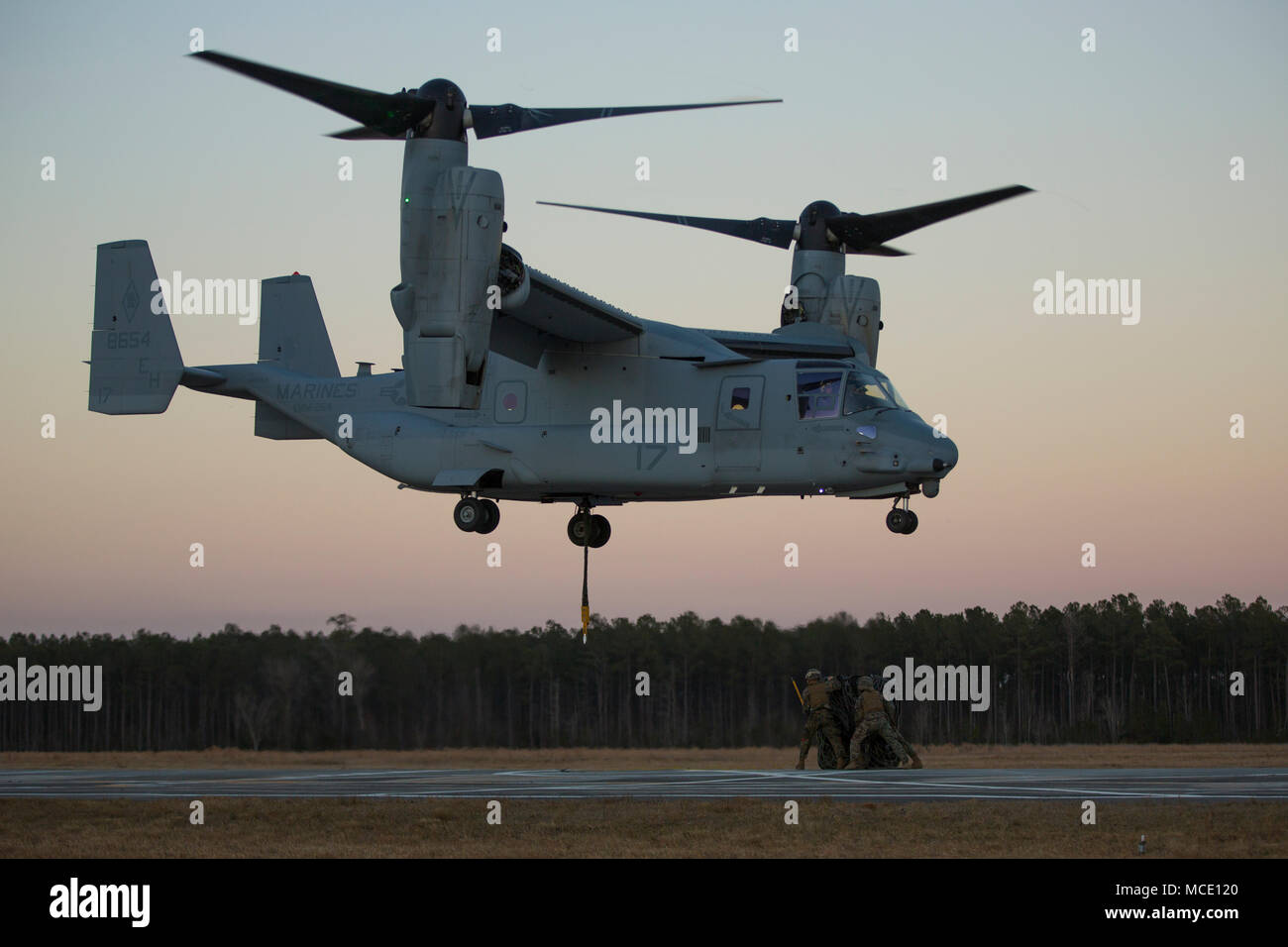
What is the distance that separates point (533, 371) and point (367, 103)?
22.8 feet

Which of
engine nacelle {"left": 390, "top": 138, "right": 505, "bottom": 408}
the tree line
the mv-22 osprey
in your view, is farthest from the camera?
the tree line

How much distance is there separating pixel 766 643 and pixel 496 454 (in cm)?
2974

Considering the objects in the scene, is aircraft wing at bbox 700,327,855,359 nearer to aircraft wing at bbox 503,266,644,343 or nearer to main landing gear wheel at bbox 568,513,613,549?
aircraft wing at bbox 503,266,644,343

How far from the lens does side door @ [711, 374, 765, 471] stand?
27516mm

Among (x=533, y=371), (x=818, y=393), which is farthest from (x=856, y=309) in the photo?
(x=533, y=371)

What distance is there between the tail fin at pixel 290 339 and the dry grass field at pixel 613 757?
38.3 ft

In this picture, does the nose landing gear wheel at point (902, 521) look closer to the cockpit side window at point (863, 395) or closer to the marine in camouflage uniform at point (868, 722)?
the cockpit side window at point (863, 395)

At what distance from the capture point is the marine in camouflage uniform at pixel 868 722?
84.7 ft

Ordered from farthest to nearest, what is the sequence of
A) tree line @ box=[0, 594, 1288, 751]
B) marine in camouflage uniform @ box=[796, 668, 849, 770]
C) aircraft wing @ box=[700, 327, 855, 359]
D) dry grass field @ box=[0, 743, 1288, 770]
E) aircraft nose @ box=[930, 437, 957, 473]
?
tree line @ box=[0, 594, 1288, 751] → dry grass field @ box=[0, 743, 1288, 770] → aircraft wing @ box=[700, 327, 855, 359] → marine in camouflage uniform @ box=[796, 668, 849, 770] → aircraft nose @ box=[930, 437, 957, 473]

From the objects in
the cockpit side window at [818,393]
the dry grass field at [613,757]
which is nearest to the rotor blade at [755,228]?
the cockpit side window at [818,393]

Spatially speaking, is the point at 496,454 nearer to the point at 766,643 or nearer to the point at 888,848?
the point at 888,848

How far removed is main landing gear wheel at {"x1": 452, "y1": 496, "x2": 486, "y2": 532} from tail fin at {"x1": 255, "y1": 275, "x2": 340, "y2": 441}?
5063mm

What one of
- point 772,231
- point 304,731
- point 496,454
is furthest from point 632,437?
point 304,731
